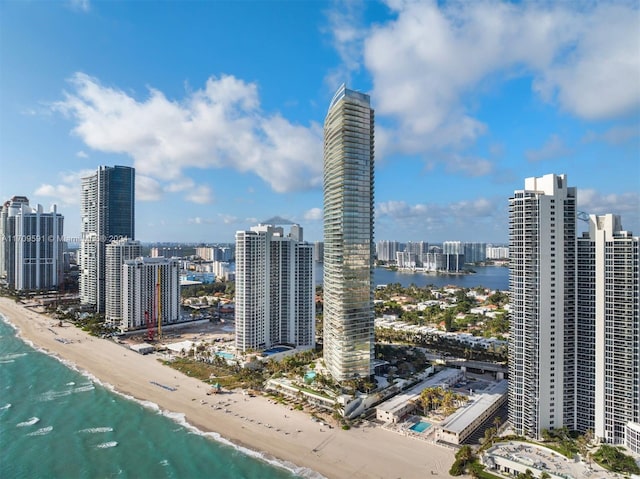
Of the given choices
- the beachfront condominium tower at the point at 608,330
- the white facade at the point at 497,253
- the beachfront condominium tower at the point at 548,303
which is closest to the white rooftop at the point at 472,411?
the beachfront condominium tower at the point at 548,303

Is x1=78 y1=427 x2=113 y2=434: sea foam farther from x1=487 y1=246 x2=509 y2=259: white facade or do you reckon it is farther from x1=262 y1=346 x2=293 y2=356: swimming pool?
x1=487 y1=246 x2=509 y2=259: white facade

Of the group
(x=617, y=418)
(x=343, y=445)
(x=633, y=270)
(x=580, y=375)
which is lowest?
(x=343, y=445)

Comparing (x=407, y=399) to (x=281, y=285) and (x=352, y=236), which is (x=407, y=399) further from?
(x=281, y=285)

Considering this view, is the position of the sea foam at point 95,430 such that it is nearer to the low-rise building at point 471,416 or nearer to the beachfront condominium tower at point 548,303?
the low-rise building at point 471,416

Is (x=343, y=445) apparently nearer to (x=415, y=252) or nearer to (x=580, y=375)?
(x=580, y=375)

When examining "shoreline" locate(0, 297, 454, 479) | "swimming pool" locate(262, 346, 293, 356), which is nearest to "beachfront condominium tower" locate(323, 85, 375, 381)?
"shoreline" locate(0, 297, 454, 479)

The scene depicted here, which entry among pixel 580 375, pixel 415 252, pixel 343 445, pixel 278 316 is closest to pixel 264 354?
pixel 278 316
